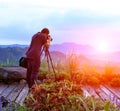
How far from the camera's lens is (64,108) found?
4734 mm

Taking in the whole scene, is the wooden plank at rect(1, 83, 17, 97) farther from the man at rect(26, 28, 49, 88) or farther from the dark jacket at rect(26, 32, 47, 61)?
the dark jacket at rect(26, 32, 47, 61)

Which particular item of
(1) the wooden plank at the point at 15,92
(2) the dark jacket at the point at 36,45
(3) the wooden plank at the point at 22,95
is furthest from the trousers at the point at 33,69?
(1) the wooden plank at the point at 15,92

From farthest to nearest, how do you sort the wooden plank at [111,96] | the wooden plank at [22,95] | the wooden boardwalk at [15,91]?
the wooden boardwalk at [15,91] < the wooden plank at [22,95] < the wooden plank at [111,96]

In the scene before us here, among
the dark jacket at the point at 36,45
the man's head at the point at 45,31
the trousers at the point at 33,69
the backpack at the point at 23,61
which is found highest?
the man's head at the point at 45,31

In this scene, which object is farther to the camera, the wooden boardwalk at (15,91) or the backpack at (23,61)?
the backpack at (23,61)

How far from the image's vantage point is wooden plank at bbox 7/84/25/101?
396 inches

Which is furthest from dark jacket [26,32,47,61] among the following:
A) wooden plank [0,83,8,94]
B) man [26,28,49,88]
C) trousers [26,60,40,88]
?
wooden plank [0,83,8,94]

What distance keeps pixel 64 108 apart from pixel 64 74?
8.98m

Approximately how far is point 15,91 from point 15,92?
0.21m

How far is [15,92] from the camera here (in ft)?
36.2

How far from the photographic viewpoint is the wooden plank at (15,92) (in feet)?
33.0

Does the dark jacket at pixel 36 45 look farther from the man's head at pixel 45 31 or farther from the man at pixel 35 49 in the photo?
the man's head at pixel 45 31

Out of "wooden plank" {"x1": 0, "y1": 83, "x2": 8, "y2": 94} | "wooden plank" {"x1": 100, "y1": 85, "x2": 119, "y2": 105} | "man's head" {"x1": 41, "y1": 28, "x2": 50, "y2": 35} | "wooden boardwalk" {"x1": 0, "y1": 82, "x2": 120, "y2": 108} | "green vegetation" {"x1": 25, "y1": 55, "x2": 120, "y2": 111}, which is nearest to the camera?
"green vegetation" {"x1": 25, "y1": 55, "x2": 120, "y2": 111}

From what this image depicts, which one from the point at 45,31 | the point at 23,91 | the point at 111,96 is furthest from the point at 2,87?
the point at 111,96
